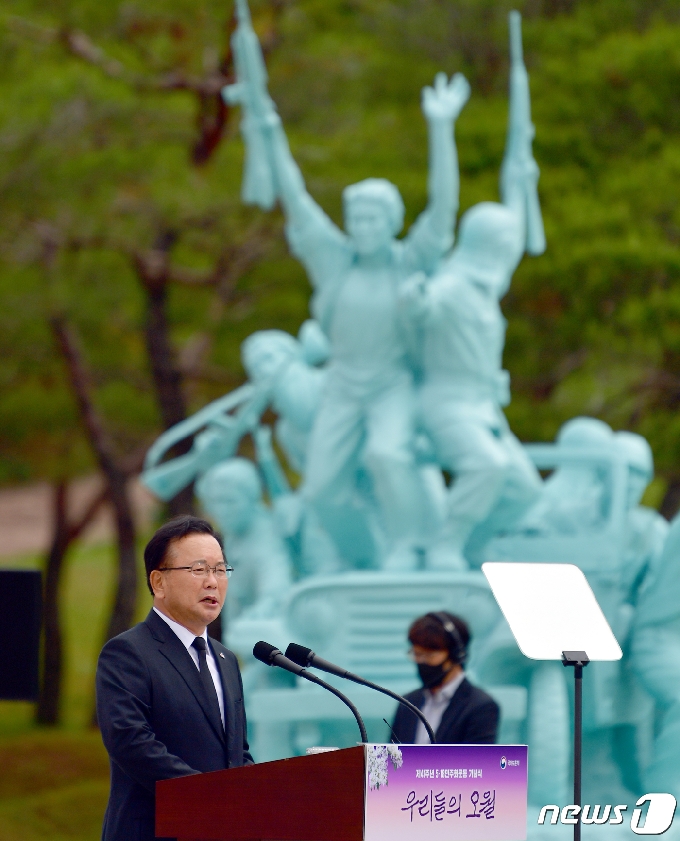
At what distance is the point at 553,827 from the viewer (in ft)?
22.5

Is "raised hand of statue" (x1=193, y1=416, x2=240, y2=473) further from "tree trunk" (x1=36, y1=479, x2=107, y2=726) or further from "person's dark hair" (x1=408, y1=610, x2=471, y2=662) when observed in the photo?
"tree trunk" (x1=36, y1=479, x2=107, y2=726)

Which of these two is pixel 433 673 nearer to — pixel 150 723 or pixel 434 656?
pixel 434 656

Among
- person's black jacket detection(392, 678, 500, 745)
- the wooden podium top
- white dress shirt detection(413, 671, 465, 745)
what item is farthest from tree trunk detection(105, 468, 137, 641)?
the wooden podium top

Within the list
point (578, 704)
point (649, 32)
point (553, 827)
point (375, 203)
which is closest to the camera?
point (578, 704)

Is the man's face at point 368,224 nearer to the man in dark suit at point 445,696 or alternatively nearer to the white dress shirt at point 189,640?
the man in dark suit at point 445,696

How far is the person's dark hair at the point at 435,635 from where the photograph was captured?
→ 5023 millimetres

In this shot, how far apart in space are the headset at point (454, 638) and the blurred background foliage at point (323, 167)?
7.13 m

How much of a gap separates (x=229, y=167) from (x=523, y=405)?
3.00m

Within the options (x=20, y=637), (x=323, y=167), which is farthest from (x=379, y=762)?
(x=323, y=167)

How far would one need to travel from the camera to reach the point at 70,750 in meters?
13.5

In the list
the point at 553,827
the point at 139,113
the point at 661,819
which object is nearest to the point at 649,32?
the point at 139,113

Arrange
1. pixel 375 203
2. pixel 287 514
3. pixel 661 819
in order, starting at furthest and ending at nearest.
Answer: pixel 287 514, pixel 375 203, pixel 661 819

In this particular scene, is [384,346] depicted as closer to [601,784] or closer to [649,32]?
[601,784]

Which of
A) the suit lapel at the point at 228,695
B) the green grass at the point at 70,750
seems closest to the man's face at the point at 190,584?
the suit lapel at the point at 228,695
